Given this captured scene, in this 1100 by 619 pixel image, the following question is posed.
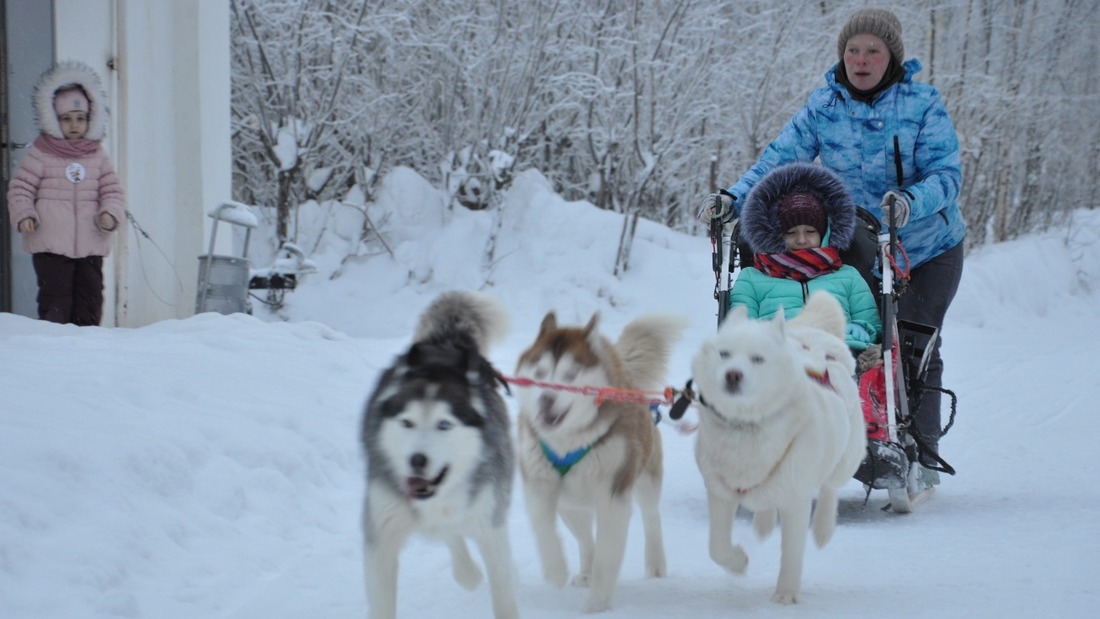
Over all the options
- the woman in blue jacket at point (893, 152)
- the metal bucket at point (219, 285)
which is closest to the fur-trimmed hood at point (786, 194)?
the woman in blue jacket at point (893, 152)

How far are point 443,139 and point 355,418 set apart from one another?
809 centimetres

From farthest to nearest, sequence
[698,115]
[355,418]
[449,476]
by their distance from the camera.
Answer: [698,115] < [355,418] < [449,476]

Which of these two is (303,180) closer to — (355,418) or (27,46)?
(27,46)

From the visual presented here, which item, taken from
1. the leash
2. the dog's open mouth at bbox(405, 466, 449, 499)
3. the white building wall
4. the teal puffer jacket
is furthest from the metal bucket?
the dog's open mouth at bbox(405, 466, 449, 499)

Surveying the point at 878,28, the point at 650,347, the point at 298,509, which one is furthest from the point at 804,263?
the point at 298,509

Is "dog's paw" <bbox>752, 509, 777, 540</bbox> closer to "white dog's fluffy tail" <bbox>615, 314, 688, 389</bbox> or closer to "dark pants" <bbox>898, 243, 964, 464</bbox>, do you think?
"white dog's fluffy tail" <bbox>615, 314, 688, 389</bbox>

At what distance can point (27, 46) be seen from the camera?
24.0 feet

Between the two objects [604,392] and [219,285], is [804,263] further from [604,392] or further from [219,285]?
[219,285]

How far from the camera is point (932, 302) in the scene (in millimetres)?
5094

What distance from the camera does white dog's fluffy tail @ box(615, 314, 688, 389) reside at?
3809 millimetres

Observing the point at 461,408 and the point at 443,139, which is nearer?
the point at 461,408

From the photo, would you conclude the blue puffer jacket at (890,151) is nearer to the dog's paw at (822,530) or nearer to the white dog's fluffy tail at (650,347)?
the white dog's fluffy tail at (650,347)

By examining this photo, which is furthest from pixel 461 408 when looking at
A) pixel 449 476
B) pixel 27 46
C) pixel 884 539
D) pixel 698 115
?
pixel 698 115

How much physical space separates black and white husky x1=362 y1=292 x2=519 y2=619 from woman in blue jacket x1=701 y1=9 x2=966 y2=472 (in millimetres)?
2175
